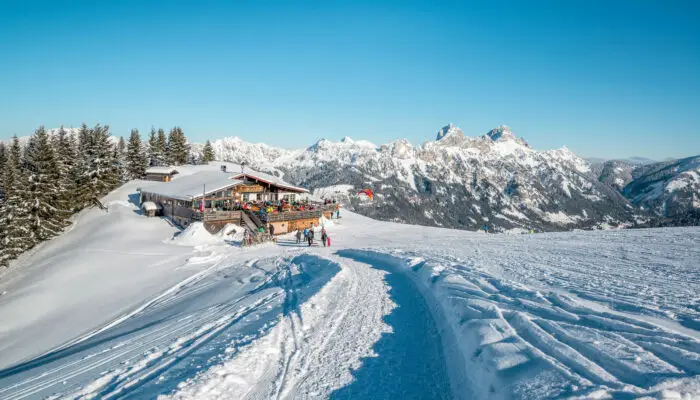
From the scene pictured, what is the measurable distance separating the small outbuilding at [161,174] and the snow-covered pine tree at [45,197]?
13.7m

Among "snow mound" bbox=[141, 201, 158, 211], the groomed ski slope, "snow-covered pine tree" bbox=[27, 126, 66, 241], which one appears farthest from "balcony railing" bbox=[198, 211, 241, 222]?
"snow-covered pine tree" bbox=[27, 126, 66, 241]

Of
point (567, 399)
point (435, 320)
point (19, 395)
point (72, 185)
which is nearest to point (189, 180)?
point (72, 185)

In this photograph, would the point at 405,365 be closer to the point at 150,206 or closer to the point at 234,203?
the point at 234,203

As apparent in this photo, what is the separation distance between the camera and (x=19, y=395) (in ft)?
28.1

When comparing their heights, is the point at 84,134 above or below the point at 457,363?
above

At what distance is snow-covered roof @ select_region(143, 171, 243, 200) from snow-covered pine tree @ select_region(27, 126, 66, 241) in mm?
9487

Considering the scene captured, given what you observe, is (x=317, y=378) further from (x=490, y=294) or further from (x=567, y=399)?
→ (x=490, y=294)

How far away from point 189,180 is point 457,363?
45.8 meters

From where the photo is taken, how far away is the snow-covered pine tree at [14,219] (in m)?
34.1

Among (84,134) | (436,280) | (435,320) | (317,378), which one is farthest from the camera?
(84,134)

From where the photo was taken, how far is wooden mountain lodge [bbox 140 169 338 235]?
35.0m

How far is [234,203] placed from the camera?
39.9 metres

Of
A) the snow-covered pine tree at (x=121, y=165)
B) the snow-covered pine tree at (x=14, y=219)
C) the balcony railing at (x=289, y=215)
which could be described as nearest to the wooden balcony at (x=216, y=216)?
the balcony railing at (x=289, y=215)

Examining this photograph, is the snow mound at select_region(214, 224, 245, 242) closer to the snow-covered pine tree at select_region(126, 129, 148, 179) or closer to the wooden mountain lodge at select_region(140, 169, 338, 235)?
the wooden mountain lodge at select_region(140, 169, 338, 235)
